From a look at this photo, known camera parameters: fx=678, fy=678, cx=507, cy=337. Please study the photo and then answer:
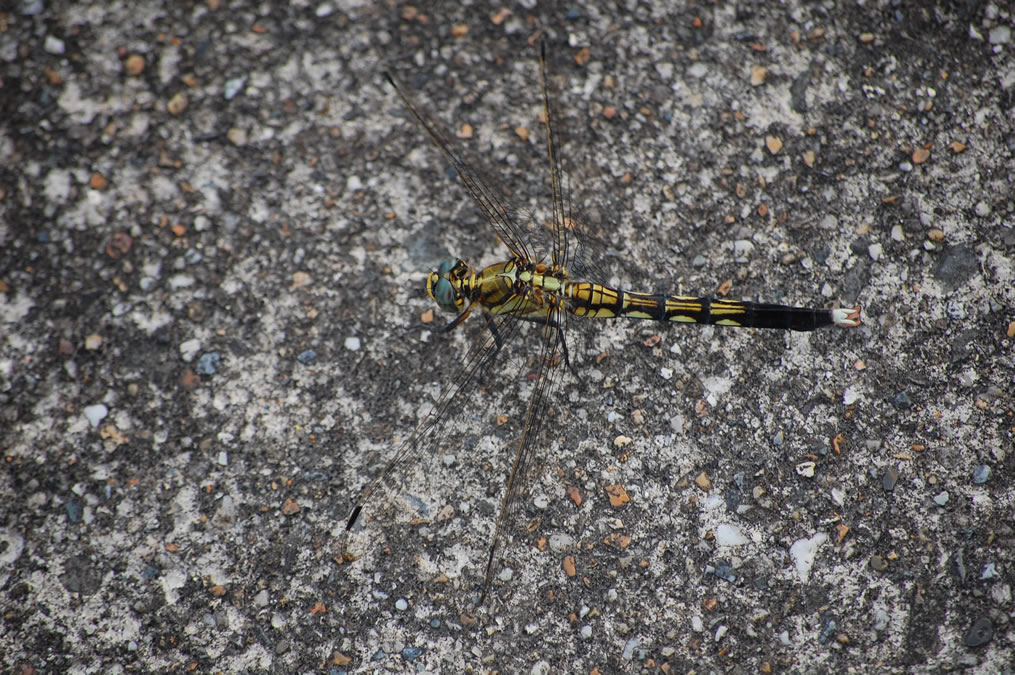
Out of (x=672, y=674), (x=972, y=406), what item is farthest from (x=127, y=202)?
(x=972, y=406)

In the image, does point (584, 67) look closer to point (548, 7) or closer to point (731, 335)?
point (548, 7)

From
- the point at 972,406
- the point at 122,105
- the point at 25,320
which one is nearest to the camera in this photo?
the point at 972,406

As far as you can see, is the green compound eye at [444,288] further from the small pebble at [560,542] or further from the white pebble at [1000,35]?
the white pebble at [1000,35]

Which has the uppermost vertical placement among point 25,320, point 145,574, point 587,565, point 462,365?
point 462,365

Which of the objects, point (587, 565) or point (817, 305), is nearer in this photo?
point (587, 565)

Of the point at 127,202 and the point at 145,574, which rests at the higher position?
the point at 127,202

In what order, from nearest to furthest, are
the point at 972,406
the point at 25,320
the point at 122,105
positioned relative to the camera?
1. the point at 972,406
2. the point at 25,320
3. the point at 122,105

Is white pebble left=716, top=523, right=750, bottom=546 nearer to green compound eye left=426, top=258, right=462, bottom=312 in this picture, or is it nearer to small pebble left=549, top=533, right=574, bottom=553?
small pebble left=549, top=533, right=574, bottom=553
